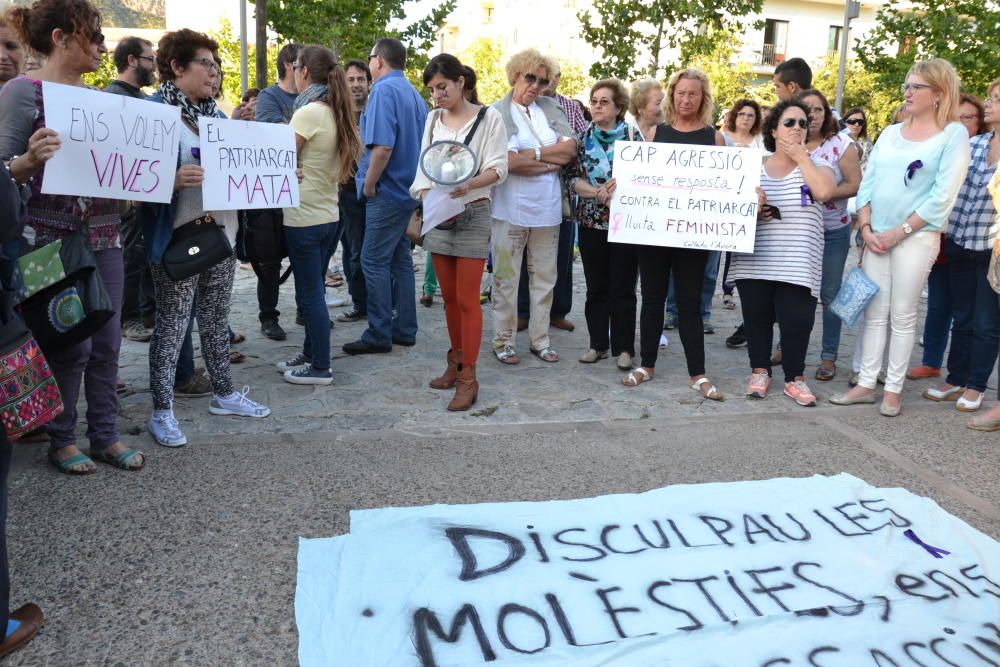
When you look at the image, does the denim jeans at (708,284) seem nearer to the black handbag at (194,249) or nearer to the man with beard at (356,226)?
the man with beard at (356,226)

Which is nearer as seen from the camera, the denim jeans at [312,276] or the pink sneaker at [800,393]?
the denim jeans at [312,276]

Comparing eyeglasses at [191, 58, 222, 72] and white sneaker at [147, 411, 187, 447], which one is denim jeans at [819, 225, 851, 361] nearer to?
eyeglasses at [191, 58, 222, 72]

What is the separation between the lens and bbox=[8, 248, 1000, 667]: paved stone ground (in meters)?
2.72

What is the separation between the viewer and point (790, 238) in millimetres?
5039

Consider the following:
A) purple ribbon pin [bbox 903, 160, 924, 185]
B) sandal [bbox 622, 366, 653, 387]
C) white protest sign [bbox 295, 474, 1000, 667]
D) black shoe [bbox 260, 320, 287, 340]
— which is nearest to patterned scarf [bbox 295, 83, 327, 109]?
black shoe [bbox 260, 320, 287, 340]

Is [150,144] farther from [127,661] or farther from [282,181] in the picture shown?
[127,661]

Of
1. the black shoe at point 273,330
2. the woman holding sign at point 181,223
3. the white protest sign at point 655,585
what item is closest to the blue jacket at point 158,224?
the woman holding sign at point 181,223

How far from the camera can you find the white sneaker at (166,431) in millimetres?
4098

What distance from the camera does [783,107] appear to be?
5.00 m

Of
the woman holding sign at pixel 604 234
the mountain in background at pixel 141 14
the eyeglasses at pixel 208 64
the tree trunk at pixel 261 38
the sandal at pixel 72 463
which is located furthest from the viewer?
the mountain in background at pixel 141 14

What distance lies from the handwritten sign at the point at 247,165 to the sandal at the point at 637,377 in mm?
2393

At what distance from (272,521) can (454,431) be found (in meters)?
1.38

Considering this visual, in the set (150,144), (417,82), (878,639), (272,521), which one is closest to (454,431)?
(272,521)

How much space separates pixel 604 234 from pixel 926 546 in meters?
3.07
